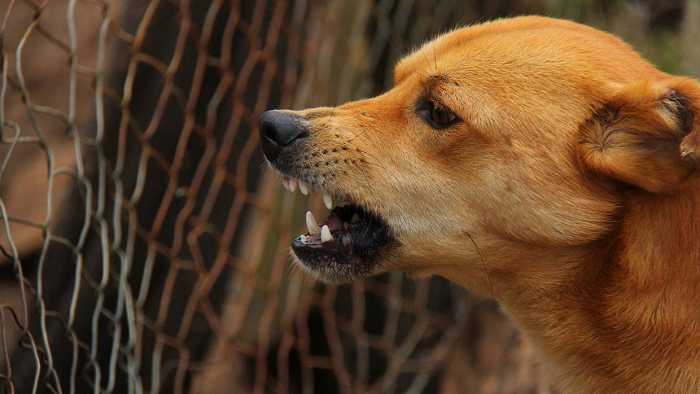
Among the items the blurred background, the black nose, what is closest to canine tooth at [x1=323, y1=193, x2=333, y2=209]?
the black nose

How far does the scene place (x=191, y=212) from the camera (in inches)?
149

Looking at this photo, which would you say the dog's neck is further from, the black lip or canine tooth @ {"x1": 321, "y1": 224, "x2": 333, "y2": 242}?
canine tooth @ {"x1": 321, "y1": 224, "x2": 333, "y2": 242}

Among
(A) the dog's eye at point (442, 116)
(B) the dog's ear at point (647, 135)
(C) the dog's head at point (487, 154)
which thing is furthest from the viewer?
(A) the dog's eye at point (442, 116)

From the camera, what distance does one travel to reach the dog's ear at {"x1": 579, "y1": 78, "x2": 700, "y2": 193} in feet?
7.69

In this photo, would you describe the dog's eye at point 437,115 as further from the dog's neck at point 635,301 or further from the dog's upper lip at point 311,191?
the dog's neck at point 635,301

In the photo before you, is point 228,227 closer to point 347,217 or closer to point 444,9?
point 347,217

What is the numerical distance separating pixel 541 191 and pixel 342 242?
0.73m

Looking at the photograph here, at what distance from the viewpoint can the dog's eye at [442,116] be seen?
266cm

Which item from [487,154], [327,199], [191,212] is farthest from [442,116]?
[191,212]

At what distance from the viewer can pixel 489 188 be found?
2.60m

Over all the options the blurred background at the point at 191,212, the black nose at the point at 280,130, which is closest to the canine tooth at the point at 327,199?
the black nose at the point at 280,130

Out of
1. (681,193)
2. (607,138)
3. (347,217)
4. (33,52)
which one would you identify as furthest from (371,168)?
(33,52)

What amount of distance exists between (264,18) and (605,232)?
2236 mm

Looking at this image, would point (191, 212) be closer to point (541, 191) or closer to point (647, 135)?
point (541, 191)
